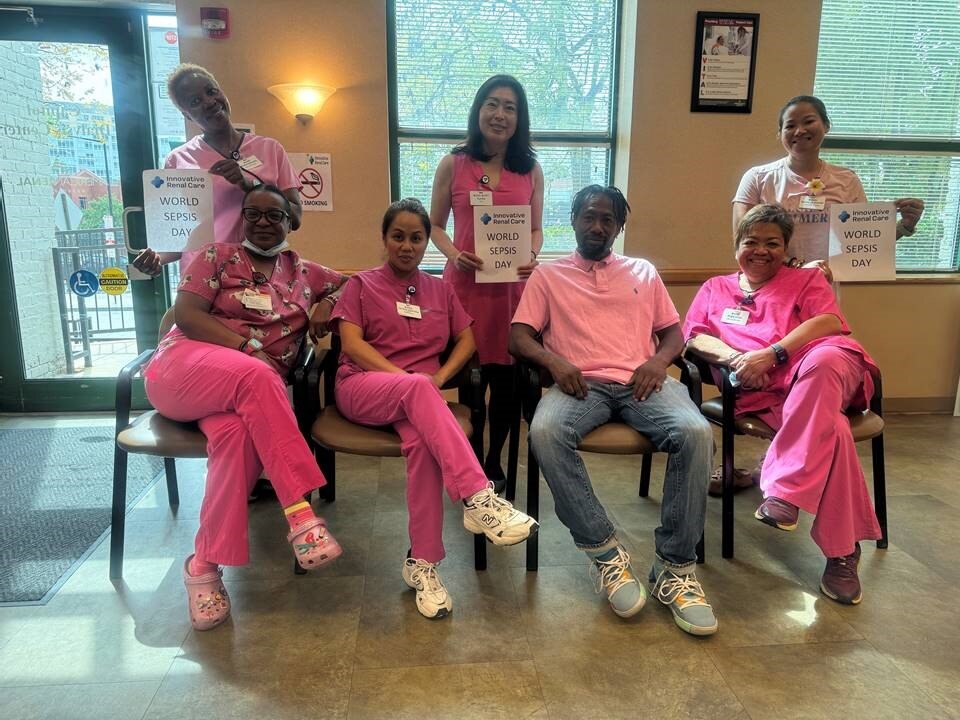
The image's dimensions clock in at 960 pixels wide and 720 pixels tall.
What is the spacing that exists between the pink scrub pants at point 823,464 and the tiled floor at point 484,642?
0.81 ft

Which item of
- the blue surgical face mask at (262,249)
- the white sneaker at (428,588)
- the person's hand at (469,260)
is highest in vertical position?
the blue surgical face mask at (262,249)

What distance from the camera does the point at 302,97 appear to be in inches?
124

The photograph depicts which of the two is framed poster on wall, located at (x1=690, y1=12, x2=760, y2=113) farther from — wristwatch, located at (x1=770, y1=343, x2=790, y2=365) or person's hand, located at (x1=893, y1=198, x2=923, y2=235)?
wristwatch, located at (x1=770, y1=343, x2=790, y2=365)

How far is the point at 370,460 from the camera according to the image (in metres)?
3.15

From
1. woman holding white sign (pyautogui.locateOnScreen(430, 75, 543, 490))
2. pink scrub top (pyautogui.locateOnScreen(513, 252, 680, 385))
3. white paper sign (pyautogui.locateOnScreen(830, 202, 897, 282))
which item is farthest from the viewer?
white paper sign (pyautogui.locateOnScreen(830, 202, 897, 282))

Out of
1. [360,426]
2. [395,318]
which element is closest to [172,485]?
[360,426]

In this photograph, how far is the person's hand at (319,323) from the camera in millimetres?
2205

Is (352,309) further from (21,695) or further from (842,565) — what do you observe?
(842,565)

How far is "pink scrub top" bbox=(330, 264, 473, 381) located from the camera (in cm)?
219

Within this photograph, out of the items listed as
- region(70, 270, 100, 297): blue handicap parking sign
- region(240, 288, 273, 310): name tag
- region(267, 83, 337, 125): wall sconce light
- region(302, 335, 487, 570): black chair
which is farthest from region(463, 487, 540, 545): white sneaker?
region(70, 270, 100, 297): blue handicap parking sign

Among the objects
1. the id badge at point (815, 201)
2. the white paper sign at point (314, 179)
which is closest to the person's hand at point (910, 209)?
the id badge at point (815, 201)

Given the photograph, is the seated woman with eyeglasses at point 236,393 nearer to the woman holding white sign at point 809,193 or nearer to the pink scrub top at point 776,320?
the pink scrub top at point 776,320

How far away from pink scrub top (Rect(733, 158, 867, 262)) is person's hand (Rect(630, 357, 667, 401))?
97 cm

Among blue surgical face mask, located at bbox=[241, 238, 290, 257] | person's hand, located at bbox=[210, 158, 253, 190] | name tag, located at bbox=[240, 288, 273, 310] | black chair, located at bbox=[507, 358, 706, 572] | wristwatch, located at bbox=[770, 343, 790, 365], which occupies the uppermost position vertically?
person's hand, located at bbox=[210, 158, 253, 190]
